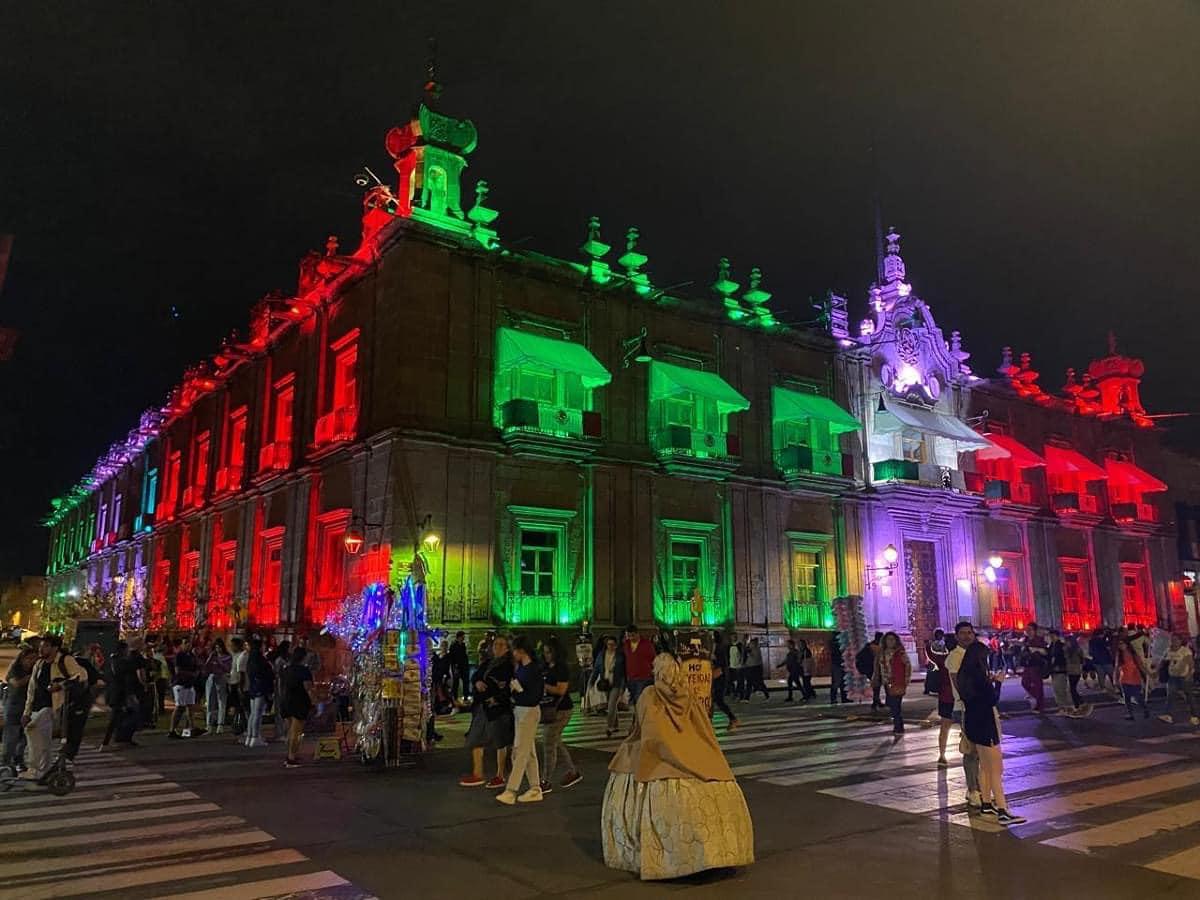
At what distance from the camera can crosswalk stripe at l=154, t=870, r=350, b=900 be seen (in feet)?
20.6

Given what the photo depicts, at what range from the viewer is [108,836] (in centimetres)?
819

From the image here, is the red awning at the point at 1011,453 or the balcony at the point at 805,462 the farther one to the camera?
the red awning at the point at 1011,453

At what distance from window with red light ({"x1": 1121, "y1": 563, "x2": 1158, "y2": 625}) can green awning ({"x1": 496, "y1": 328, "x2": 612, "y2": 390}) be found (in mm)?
29318

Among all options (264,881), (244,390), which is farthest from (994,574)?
(264,881)

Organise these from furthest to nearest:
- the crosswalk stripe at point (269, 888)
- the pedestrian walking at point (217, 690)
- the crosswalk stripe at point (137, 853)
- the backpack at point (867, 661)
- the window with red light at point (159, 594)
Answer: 1. the window with red light at point (159, 594)
2. the backpack at point (867, 661)
3. the pedestrian walking at point (217, 690)
4. the crosswalk stripe at point (137, 853)
5. the crosswalk stripe at point (269, 888)

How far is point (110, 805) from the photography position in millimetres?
9664

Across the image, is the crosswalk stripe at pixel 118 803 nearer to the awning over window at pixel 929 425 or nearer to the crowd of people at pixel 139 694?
the crowd of people at pixel 139 694

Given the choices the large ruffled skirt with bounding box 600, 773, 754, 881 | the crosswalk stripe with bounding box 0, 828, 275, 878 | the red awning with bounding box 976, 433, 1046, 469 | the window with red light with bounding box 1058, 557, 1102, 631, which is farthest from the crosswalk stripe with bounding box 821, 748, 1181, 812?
the window with red light with bounding box 1058, 557, 1102, 631

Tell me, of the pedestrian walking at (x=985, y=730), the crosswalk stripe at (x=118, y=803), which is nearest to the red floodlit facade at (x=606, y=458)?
the crosswalk stripe at (x=118, y=803)

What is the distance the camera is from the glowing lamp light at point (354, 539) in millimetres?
21844

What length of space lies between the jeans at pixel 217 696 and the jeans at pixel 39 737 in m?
5.93

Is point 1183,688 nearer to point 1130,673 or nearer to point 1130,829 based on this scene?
point 1130,673

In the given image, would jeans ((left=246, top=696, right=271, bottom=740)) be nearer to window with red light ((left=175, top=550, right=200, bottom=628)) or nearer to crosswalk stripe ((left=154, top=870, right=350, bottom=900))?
crosswalk stripe ((left=154, top=870, right=350, bottom=900))

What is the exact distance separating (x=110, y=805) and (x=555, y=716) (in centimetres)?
498
